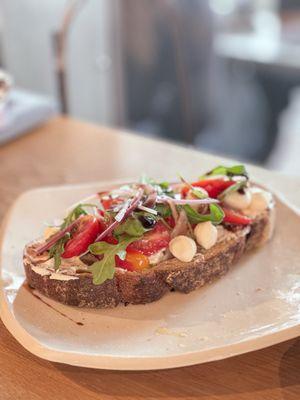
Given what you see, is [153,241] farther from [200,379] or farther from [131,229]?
[200,379]

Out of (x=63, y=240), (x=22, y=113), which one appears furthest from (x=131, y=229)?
(x=22, y=113)

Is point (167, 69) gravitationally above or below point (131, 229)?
below

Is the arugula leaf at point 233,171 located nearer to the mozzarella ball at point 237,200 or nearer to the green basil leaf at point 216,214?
the mozzarella ball at point 237,200

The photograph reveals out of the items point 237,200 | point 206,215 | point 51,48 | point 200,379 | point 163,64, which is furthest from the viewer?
point 163,64

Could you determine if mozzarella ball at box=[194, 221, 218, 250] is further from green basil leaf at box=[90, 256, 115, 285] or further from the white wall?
the white wall

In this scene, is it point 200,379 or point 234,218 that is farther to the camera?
point 234,218

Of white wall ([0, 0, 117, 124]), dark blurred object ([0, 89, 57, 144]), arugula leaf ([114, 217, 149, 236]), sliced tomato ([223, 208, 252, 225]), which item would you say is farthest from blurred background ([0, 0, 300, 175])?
arugula leaf ([114, 217, 149, 236])
